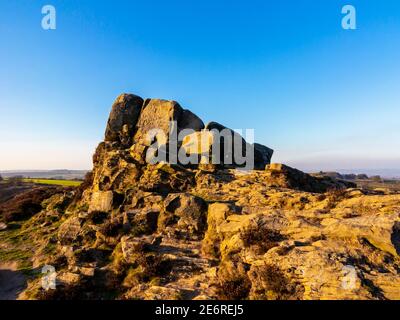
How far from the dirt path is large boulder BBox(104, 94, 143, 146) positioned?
57.4ft

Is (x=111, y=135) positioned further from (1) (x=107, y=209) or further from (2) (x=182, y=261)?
(2) (x=182, y=261)

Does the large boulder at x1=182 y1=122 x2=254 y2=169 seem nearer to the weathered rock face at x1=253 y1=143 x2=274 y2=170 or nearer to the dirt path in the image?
the weathered rock face at x1=253 y1=143 x2=274 y2=170

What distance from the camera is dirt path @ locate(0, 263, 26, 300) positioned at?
50.4ft

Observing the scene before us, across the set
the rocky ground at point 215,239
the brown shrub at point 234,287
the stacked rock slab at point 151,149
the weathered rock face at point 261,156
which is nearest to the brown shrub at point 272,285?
the rocky ground at point 215,239

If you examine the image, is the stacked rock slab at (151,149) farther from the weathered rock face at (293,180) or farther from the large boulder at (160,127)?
the weathered rock face at (293,180)

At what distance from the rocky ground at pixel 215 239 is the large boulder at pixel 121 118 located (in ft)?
16.3

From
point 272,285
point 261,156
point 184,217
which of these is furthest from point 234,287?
point 261,156

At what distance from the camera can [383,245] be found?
1095cm

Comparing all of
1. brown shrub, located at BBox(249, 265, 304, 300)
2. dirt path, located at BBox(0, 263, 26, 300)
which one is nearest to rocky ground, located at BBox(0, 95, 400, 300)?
brown shrub, located at BBox(249, 265, 304, 300)
